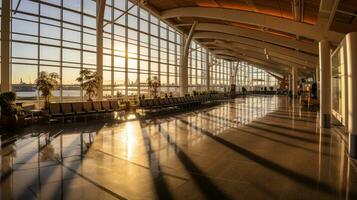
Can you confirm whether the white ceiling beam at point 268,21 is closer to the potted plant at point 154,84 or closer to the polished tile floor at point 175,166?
the polished tile floor at point 175,166

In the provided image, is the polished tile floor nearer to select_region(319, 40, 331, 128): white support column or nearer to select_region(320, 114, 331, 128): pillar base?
select_region(320, 114, 331, 128): pillar base

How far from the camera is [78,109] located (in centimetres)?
1317

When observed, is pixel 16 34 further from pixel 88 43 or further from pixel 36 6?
pixel 88 43

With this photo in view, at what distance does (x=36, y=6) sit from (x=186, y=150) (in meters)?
13.6

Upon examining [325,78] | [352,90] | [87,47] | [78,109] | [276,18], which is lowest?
[78,109]

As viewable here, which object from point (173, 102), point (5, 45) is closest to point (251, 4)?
point (173, 102)

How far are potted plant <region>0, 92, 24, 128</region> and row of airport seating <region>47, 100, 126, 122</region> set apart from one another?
1444 mm

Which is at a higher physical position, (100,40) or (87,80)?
(100,40)

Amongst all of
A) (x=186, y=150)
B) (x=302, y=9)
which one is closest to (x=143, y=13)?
(x=302, y=9)

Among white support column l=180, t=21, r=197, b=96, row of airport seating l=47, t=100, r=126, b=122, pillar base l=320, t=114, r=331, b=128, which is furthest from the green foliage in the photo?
white support column l=180, t=21, r=197, b=96

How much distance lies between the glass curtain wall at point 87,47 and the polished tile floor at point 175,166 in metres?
7.17

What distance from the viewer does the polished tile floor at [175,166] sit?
420cm

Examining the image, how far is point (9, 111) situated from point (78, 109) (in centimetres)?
325

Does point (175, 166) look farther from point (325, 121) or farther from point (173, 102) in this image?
point (173, 102)
